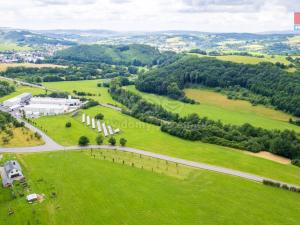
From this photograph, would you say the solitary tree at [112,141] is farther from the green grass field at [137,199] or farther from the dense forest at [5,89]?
the dense forest at [5,89]

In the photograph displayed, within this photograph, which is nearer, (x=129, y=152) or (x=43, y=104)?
(x=129, y=152)

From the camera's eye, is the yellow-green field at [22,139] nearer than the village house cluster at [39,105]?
Yes

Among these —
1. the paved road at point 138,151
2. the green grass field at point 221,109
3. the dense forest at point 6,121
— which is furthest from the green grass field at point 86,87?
the paved road at point 138,151

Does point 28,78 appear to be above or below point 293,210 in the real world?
above

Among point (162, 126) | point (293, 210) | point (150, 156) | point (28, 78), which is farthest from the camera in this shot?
point (28, 78)

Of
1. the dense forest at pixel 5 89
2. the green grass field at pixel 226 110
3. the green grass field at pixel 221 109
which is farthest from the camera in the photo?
the dense forest at pixel 5 89

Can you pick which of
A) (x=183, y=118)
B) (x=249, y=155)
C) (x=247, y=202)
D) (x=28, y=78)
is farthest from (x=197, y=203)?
(x=28, y=78)

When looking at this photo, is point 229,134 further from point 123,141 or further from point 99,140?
point 99,140

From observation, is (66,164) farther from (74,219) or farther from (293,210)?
(293,210)
